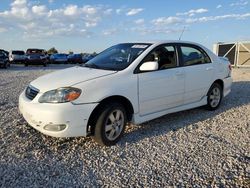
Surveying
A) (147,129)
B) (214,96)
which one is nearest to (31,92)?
(147,129)

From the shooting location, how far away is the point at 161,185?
3.23m

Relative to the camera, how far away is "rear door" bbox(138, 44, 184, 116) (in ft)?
15.5

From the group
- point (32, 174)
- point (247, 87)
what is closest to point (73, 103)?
point (32, 174)

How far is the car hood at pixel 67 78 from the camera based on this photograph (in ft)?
13.8

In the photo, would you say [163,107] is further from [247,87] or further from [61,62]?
[61,62]

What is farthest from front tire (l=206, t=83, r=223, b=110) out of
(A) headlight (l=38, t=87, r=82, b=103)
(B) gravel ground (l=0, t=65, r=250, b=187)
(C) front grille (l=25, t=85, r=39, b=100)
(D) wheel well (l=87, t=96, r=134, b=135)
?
(C) front grille (l=25, t=85, r=39, b=100)

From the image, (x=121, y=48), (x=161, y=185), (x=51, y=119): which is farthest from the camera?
(x=121, y=48)

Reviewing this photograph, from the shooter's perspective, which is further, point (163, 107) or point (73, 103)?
point (163, 107)

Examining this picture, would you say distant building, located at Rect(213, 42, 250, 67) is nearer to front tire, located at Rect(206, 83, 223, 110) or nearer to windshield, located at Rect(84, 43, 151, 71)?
front tire, located at Rect(206, 83, 223, 110)

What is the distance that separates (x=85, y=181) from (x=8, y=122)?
2.79 metres

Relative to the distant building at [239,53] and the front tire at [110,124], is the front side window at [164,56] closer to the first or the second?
the front tire at [110,124]

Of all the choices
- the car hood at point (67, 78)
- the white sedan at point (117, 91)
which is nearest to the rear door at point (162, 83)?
the white sedan at point (117, 91)

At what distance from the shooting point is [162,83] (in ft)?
16.4

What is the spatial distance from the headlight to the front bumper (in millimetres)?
70
